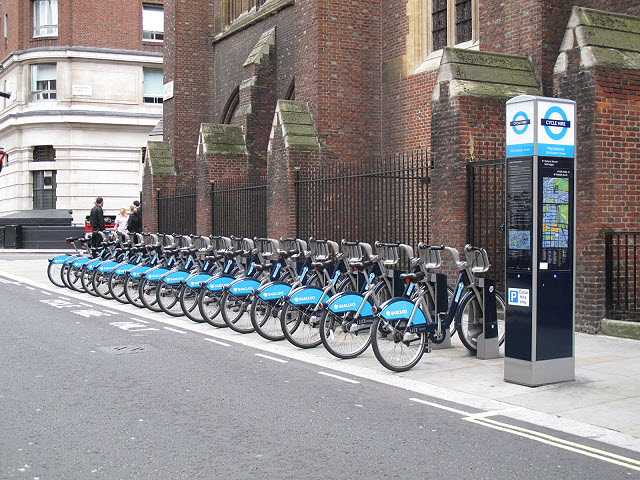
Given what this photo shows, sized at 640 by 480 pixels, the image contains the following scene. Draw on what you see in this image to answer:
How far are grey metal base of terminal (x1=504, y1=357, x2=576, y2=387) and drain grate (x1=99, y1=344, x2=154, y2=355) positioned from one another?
14.1 feet

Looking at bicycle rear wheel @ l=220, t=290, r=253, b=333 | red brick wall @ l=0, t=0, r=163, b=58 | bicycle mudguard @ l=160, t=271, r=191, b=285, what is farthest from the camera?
red brick wall @ l=0, t=0, r=163, b=58

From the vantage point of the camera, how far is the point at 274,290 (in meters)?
9.99

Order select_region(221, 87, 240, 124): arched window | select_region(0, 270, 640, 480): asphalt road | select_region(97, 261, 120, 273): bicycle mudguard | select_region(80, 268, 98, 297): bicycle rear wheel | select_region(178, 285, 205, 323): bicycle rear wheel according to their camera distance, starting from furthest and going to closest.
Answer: select_region(221, 87, 240, 124): arched window < select_region(80, 268, 98, 297): bicycle rear wheel < select_region(97, 261, 120, 273): bicycle mudguard < select_region(178, 285, 205, 323): bicycle rear wheel < select_region(0, 270, 640, 480): asphalt road

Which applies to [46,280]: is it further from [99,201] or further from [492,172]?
[492,172]

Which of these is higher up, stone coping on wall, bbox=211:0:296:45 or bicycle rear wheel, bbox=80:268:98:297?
stone coping on wall, bbox=211:0:296:45

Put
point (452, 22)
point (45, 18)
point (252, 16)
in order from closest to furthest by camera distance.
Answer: point (452, 22) → point (252, 16) → point (45, 18)

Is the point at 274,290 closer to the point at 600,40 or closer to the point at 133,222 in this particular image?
the point at 600,40

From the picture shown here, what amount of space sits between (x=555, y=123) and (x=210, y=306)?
582 centimetres

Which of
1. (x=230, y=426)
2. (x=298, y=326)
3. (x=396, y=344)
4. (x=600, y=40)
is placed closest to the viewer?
(x=230, y=426)

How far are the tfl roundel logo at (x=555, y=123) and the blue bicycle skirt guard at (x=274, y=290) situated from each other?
4157 mm

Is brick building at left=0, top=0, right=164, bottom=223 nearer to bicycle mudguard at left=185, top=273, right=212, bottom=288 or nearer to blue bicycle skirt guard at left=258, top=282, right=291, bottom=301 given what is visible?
bicycle mudguard at left=185, top=273, right=212, bottom=288

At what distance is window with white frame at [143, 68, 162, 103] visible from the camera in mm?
42844

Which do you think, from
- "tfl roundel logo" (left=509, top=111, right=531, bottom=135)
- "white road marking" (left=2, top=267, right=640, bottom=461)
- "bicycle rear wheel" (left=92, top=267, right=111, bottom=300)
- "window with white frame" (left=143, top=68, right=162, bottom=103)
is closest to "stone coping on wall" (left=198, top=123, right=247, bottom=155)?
"bicycle rear wheel" (left=92, top=267, right=111, bottom=300)

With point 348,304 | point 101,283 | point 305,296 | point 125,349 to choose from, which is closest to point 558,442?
point 348,304
